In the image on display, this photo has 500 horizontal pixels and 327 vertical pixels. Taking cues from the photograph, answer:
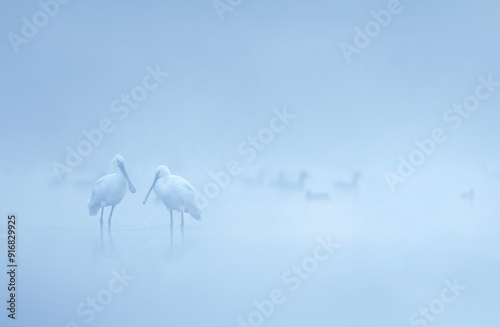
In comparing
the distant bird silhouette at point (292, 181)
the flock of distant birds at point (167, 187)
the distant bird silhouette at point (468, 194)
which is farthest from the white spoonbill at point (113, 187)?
the distant bird silhouette at point (468, 194)

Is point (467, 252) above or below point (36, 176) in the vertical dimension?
below

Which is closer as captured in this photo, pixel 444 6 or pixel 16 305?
pixel 16 305

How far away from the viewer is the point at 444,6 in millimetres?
3256

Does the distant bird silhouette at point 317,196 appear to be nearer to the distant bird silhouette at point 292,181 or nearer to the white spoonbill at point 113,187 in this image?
the distant bird silhouette at point 292,181

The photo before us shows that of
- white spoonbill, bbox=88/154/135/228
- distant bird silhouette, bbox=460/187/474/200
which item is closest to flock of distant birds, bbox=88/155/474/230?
white spoonbill, bbox=88/154/135/228

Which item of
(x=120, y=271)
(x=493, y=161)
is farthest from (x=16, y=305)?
(x=493, y=161)

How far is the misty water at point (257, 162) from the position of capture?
309cm

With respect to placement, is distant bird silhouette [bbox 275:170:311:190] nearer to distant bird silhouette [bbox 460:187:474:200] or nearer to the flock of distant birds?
the flock of distant birds

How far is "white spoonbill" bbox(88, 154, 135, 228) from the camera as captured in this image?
309 cm

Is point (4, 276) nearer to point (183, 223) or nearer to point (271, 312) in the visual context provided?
point (183, 223)

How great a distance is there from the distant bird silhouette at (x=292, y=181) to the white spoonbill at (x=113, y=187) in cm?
72

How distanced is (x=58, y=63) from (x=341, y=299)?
1.82m

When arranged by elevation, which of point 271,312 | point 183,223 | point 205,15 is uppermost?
point 205,15

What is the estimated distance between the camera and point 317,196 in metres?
3.18
